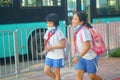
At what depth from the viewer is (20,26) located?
11.0 meters

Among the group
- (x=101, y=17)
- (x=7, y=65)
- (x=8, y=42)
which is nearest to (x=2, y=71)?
(x=7, y=65)

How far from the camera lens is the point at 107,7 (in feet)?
47.3

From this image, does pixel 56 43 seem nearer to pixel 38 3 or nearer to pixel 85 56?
pixel 85 56

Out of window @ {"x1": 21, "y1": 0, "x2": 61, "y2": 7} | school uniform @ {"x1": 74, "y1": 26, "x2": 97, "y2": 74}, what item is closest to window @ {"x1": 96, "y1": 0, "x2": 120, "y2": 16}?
window @ {"x1": 21, "y1": 0, "x2": 61, "y2": 7}

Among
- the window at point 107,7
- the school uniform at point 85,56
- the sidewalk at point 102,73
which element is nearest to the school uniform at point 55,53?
Answer: the school uniform at point 85,56

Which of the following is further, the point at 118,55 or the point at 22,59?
the point at 118,55

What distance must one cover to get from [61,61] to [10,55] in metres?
2.67

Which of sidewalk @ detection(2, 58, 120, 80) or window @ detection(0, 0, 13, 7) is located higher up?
window @ detection(0, 0, 13, 7)

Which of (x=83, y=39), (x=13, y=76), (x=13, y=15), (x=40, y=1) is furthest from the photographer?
(x=40, y=1)

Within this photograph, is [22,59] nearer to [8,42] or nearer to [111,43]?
[8,42]

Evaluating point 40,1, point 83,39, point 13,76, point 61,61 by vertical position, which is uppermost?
point 40,1

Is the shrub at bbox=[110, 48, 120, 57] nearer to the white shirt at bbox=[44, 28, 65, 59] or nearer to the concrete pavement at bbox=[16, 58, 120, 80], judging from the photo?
the concrete pavement at bbox=[16, 58, 120, 80]

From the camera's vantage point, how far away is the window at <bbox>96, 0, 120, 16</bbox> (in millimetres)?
14062

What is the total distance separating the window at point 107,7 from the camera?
1406 cm
